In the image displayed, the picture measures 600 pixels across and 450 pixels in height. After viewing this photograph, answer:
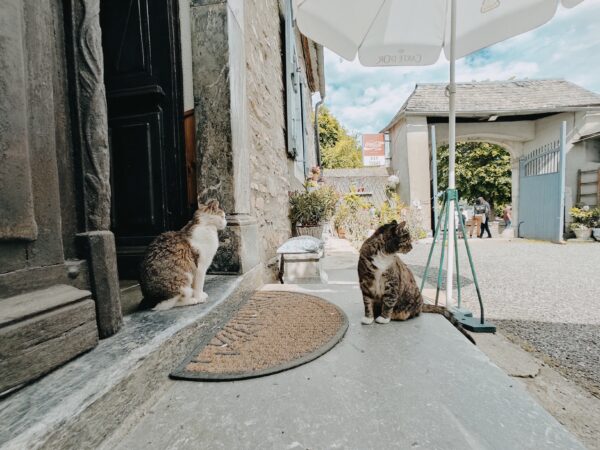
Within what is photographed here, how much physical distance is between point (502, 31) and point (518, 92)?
1036 centimetres

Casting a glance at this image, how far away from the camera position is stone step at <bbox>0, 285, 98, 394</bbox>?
0.70 metres

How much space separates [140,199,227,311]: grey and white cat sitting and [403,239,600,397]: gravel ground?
6.90 ft

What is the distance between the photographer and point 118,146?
2.04 meters

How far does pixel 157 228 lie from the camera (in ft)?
6.70

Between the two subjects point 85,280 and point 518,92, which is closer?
point 85,280

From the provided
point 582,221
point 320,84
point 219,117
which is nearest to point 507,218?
point 582,221

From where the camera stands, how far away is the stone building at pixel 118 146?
78cm

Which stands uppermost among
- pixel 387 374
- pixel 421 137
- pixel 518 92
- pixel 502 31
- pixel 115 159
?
pixel 518 92

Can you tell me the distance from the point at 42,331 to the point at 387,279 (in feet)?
4.41

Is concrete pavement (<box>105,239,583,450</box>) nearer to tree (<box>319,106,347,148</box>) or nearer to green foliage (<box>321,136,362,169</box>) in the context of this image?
green foliage (<box>321,136,362,169</box>)

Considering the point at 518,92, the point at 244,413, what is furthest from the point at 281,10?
the point at 518,92

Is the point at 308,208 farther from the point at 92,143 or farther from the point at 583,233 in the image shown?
the point at 583,233

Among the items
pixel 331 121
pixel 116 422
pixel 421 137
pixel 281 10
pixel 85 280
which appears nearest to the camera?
pixel 116 422

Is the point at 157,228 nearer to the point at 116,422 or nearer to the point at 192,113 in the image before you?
the point at 192,113
